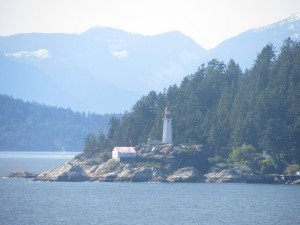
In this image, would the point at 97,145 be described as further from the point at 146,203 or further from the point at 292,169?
the point at 146,203

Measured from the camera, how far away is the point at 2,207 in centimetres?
9375

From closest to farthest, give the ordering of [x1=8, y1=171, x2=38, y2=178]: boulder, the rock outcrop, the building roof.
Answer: the rock outcrop, the building roof, [x1=8, y1=171, x2=38, y2=178]: boulder

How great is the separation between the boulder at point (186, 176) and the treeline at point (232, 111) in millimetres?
7537

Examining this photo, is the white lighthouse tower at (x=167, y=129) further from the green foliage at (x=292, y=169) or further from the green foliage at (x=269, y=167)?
the green foliage at (x=292, y=169)

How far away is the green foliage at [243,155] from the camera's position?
5020 inches

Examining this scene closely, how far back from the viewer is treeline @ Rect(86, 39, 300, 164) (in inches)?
5153

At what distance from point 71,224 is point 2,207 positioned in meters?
16.9

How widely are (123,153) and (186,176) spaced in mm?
11766

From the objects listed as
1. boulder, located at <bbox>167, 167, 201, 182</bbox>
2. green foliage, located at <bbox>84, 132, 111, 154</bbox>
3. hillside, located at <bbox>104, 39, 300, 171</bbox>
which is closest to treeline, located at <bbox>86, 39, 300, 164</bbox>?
hillside, located at <bbox>104, 39, 300, 171</bbox>

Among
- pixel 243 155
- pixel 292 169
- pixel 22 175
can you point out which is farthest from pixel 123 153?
pixel 292 169

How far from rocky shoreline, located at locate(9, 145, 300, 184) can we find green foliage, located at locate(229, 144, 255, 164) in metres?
1.59

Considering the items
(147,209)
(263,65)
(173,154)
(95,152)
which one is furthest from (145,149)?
(147,209)

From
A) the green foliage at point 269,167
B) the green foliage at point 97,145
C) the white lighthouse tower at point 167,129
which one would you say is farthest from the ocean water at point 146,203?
the green foliage at point 97,145

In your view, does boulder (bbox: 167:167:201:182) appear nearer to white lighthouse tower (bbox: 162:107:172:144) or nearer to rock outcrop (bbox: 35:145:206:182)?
rock outcrop (bbox: 35:145:206:182)
